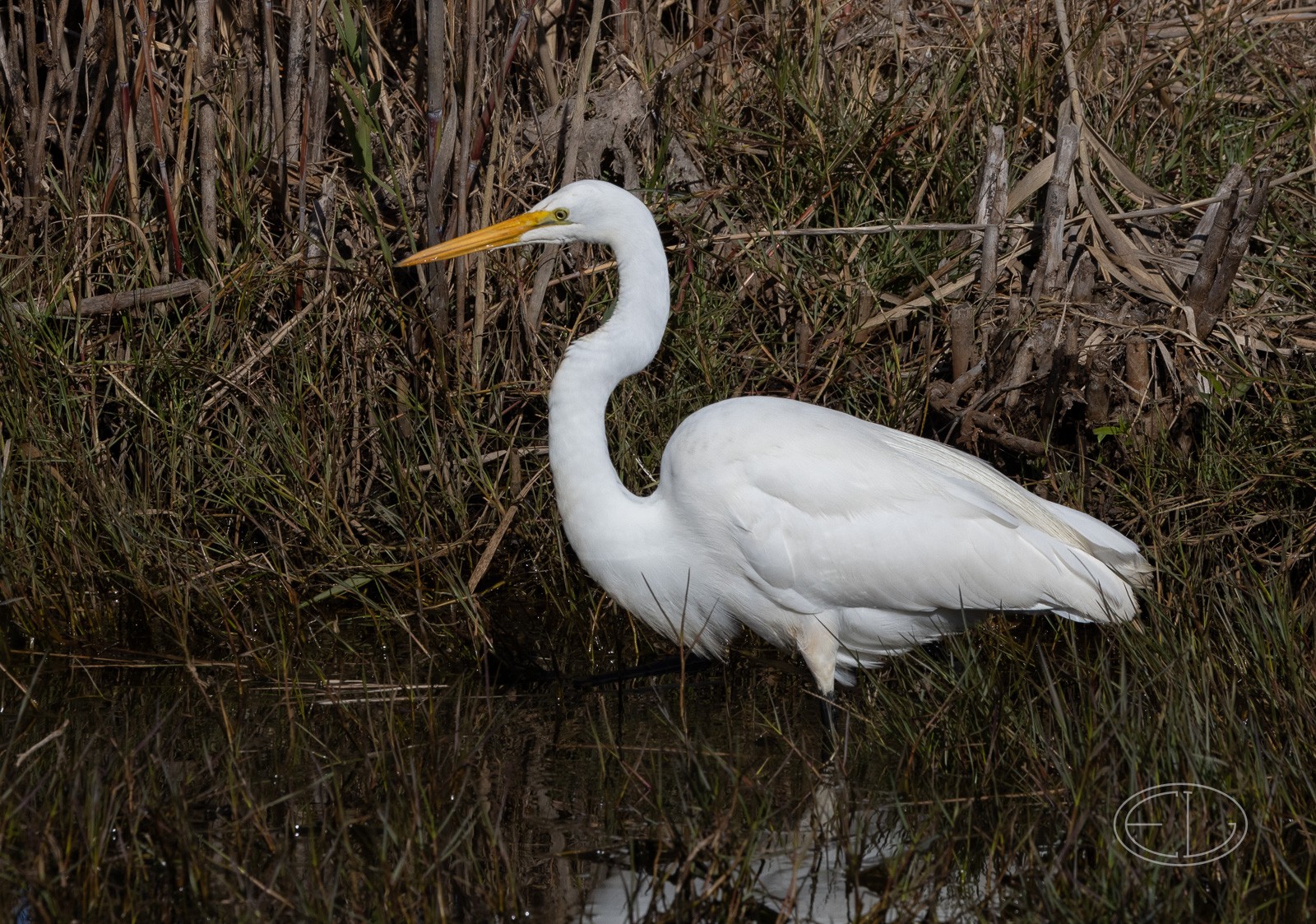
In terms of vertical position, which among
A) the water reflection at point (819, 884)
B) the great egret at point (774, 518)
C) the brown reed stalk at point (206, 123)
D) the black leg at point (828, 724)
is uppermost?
the brown reed stalk at point (206, 123)

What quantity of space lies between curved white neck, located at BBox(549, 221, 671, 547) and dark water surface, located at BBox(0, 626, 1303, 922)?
57 cm

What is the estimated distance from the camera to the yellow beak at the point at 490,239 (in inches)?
126

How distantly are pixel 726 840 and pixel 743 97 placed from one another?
9.86 ft

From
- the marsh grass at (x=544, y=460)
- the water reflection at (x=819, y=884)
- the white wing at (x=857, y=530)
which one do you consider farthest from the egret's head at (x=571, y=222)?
the water reflection at (x=819, y=884)

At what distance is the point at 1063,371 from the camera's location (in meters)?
3.88

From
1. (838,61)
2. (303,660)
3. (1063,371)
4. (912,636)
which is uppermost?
(838,61)

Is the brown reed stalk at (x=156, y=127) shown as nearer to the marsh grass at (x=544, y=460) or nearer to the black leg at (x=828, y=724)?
the marsh grass at (x=544, y=460)

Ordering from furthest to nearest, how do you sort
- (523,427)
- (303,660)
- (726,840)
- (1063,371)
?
(523,427), (1063,371), (303,660), (726,840)

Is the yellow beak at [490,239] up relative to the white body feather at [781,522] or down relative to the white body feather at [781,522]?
up

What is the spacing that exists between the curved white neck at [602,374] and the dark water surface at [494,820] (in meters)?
0.57

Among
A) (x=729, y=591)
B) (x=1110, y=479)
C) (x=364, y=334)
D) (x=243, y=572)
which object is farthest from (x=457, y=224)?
(x=1110, y=479)

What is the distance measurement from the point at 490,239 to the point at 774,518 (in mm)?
942

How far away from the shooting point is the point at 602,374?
3143 mm

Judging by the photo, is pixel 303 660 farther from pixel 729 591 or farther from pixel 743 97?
pixel 743 97
